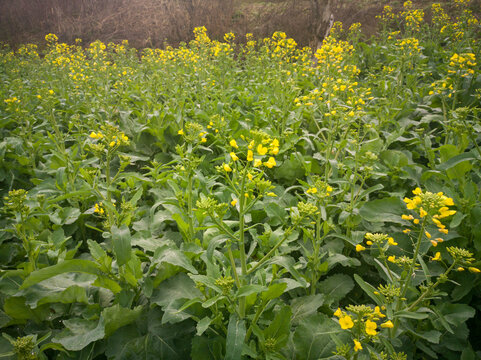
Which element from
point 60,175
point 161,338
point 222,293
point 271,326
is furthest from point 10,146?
point 271,326

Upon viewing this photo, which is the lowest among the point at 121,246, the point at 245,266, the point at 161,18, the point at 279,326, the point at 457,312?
the point at 457,312

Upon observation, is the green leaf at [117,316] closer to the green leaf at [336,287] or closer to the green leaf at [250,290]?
the green leaf at [250,290]

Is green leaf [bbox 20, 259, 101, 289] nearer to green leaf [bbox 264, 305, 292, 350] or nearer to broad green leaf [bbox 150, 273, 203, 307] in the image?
broad green leaf [bbox 150, 273, 203, 307]

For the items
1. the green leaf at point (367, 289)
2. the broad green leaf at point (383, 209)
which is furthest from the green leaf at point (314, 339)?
the broad green leaf at point (383, 209)

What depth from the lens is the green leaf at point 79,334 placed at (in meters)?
1.47

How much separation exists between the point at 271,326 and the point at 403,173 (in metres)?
1.89

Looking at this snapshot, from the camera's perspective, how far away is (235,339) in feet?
4.28

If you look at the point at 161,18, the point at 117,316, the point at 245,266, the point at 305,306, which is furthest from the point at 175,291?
the point at 161,18

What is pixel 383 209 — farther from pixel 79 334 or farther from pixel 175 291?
pixel 79 334

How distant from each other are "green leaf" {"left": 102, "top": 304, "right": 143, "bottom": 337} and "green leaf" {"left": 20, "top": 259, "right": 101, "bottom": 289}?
0.81 ft

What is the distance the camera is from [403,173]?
2602 mm

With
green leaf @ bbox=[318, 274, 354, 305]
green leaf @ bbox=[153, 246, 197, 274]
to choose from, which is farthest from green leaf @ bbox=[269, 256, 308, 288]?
green leaf @ bbox=[318, 274, 354, 305]

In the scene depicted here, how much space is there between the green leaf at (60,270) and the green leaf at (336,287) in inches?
56.6

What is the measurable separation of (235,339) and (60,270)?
1009mm
